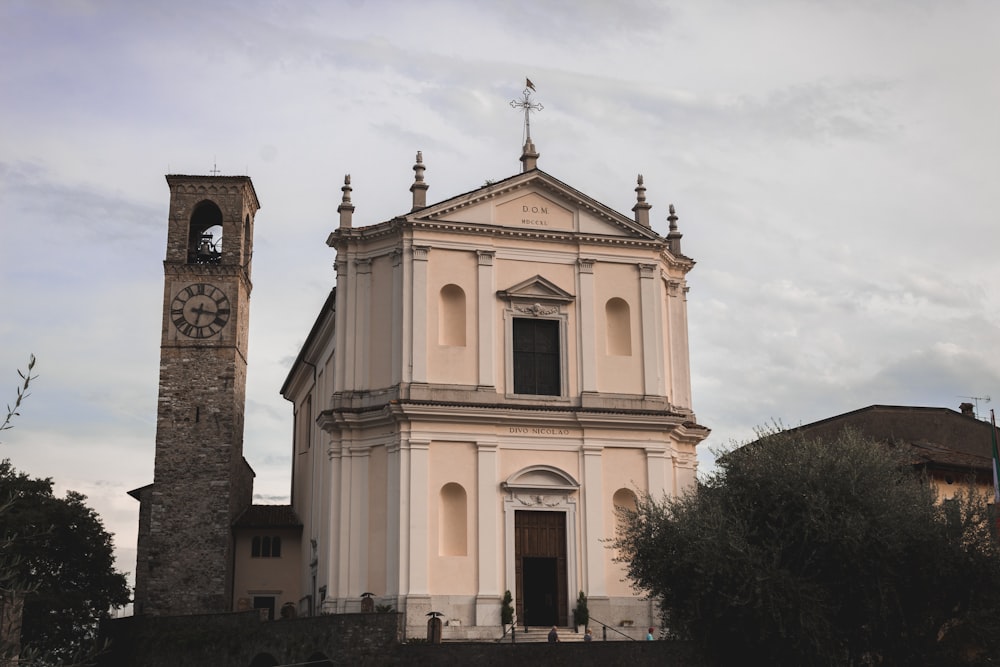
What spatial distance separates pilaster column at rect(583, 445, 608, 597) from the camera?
3075cm

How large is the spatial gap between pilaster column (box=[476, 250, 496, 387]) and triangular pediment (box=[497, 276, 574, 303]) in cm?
44

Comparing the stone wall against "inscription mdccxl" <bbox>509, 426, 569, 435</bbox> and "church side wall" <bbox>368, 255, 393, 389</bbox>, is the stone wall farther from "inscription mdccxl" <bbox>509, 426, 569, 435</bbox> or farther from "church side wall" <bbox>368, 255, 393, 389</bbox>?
"church side wall" <bbox>368, 255, 393, 389</bbox>

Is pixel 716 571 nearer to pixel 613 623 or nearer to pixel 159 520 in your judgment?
pixel 613 623

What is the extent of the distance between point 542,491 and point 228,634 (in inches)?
359

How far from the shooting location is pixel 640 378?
33.1m

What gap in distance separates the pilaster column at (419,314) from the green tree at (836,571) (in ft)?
33.8

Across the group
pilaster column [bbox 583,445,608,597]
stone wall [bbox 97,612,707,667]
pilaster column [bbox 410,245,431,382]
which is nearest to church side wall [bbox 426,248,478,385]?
pilaster column [bbox 410,245,431,382]

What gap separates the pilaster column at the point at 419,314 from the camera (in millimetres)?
31375

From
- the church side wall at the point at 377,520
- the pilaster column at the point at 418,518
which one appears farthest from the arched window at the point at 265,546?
the pilaster column at the point at 418,518

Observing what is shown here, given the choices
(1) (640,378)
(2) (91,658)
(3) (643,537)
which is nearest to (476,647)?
(3) (643,537)

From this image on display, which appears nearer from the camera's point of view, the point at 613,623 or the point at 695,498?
the point at 695,498

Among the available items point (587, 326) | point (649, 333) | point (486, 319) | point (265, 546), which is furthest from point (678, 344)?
point (265, 546)

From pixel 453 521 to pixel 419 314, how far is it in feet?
19.0

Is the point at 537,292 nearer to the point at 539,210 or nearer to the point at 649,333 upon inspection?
the point at 539,210
